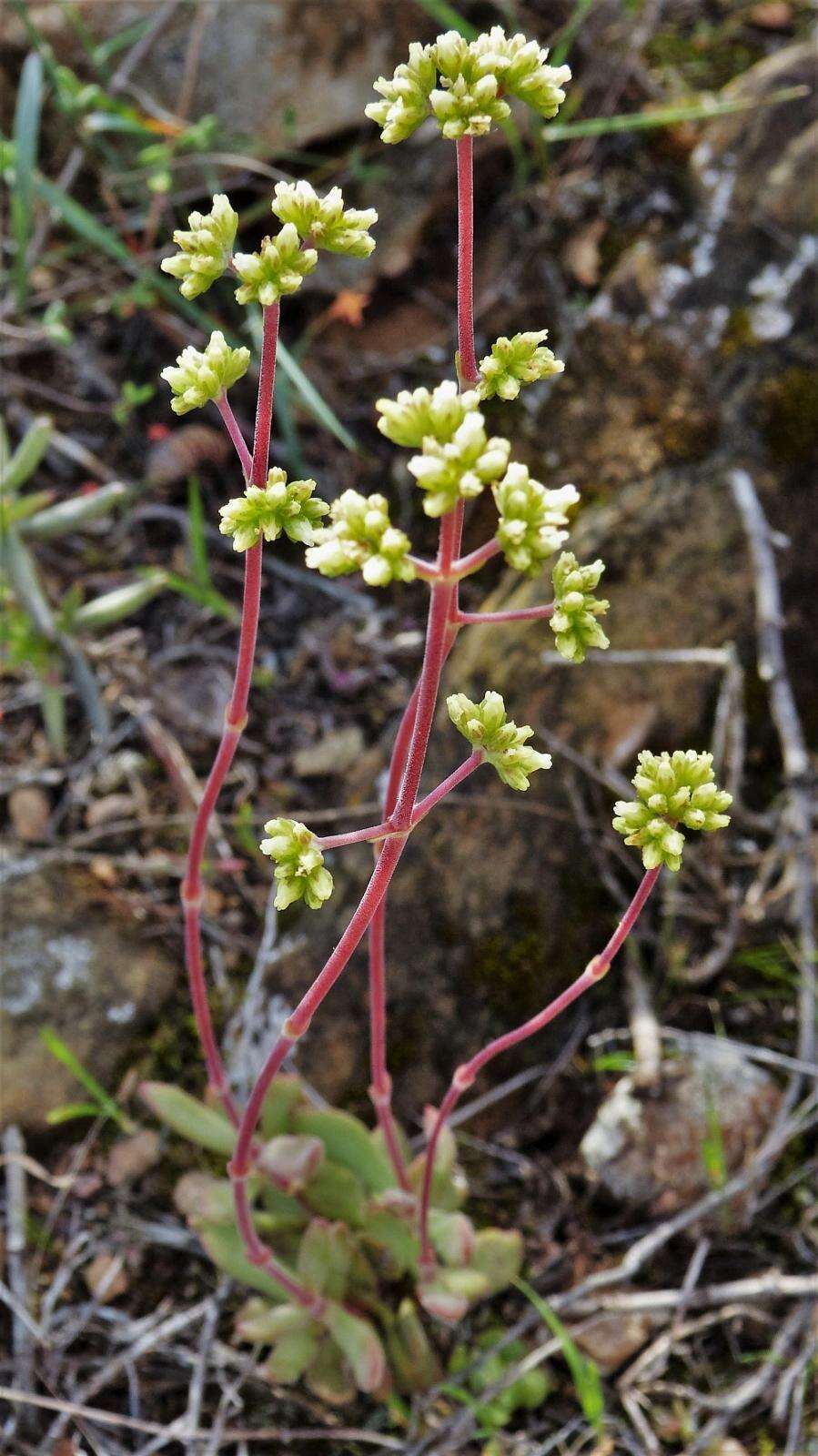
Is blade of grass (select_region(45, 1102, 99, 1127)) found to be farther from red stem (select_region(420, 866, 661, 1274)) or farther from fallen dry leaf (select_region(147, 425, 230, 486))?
fallen dry leaf (select_region(147, 425, 230, 486))

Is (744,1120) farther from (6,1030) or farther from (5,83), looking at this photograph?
(5,83)

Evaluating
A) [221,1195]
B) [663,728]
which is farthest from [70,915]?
[663,728]

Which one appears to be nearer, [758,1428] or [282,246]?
[282,246]

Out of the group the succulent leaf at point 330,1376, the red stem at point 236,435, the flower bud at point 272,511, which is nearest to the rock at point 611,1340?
the succulent leaf at point 330,1376

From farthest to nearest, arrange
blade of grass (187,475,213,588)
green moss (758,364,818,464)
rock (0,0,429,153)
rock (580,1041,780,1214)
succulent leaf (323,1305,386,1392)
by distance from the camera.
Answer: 1. rock (0,0,429,153)
2. green moss (758,364,818,464)
3. blade of grass (187,475,213,588)
4. rock (580,1041,780,1214)
5. succulent leaf (323,1305,386,1392)

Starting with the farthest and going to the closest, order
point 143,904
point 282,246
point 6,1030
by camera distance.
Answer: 1. point 143,904
2. point 6,1030
3. point 282,246

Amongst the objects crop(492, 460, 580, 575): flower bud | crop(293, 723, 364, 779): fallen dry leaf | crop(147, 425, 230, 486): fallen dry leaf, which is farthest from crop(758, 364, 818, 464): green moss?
crop(492, 460, 580, 575): flower bud
